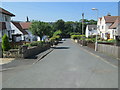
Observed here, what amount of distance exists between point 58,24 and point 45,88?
106164 mm

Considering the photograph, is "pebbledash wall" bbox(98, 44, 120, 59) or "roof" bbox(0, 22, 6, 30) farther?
"roof" bbox(0, 22, 6, 30)

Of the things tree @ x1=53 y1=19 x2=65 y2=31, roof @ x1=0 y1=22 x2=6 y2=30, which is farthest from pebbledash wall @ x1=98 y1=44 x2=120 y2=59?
tree @ x1=53 y1=19 x2=65 y2=31

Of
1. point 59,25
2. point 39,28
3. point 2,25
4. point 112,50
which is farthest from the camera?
point 59,25

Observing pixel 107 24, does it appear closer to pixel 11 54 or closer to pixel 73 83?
pixel 11 54

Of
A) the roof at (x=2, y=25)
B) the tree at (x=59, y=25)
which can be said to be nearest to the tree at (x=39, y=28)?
the roof at (x=2, y=25)

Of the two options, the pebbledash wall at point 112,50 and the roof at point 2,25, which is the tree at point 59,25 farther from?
the pebbledash wall at point 112,50

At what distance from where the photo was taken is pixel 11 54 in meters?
15.1

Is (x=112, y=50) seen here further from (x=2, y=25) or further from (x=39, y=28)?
(x=2, y=25)

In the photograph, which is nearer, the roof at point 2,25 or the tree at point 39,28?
the roof at point 2,25

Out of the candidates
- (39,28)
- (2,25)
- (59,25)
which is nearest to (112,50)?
(39,28)

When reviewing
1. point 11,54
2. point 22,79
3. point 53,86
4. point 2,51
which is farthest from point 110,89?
point 2,51

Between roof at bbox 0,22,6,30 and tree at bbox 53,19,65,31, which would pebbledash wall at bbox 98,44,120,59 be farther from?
tree at bbox 53,19,65,31

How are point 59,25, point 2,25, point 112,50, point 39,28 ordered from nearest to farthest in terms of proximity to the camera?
1. point 112,50
2. point 2,25
3. point 39,28
4. point 59,25

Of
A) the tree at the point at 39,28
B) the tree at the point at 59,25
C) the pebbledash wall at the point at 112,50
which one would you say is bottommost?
the pebbledash wall at the point at 112,50
